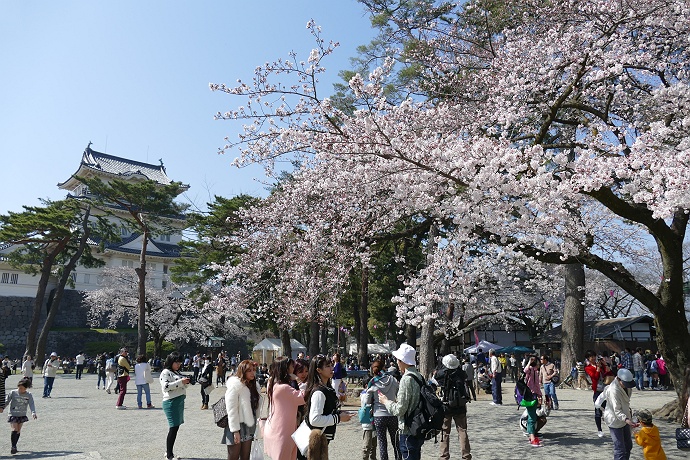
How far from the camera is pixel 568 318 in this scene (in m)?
18.9

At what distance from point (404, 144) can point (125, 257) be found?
135ft

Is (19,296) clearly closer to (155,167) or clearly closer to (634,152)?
(155,167)

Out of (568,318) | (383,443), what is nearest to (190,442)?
(383,443)

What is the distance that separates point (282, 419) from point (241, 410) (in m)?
0.93

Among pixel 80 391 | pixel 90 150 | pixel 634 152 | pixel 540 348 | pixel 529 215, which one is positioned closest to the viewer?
pixel 634 152

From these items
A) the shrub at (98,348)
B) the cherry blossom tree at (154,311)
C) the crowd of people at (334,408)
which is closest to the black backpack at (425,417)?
the crowd of people at (334,408)

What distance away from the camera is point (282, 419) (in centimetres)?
485

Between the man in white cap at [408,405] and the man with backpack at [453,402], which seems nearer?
the man in white cap at [408,405]

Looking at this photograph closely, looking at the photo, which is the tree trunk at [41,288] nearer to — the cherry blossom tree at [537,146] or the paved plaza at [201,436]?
the paved plaza at [201,436]

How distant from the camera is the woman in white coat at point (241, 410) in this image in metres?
5.52

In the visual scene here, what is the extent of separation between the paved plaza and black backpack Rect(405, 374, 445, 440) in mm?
2794

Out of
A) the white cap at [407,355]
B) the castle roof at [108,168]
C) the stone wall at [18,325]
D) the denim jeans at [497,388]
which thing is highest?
the castle roof at [108,168]

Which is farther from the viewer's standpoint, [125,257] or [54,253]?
[125,257]

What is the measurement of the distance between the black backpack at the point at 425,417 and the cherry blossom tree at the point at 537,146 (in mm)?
3303
